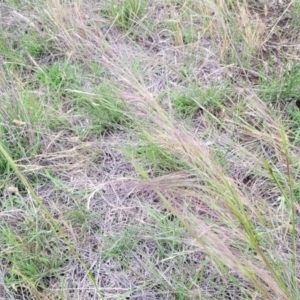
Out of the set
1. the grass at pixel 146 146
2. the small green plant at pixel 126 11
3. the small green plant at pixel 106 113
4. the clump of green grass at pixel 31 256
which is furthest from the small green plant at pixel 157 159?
the small green plant at pixel 126 11

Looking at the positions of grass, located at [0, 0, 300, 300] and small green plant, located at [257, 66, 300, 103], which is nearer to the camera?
grass, located at [0, 0, 300, 300]

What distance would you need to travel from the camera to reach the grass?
127 centimetres

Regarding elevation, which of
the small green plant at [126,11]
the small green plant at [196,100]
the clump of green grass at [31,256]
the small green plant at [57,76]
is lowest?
the clump of green grass at [31,256]

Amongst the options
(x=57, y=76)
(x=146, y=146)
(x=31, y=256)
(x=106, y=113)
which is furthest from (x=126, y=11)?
(x=31, y=256)

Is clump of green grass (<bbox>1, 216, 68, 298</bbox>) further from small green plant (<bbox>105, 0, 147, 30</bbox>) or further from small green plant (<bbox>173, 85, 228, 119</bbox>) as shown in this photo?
small green plant (<bbox>105, 0, 147, 30</bbox>)

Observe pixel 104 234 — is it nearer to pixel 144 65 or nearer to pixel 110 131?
pixel 110 131

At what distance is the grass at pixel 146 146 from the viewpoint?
1271 mm

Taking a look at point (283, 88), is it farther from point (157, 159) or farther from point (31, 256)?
point (31, 256)

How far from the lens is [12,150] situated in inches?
65.2

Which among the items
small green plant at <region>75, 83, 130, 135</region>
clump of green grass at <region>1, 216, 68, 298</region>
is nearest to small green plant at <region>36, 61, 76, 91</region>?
small green plant at <region>75, 83, 130, 135</region>

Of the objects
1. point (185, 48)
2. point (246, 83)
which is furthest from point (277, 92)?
point (185, 48)

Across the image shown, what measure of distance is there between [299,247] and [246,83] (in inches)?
27.2

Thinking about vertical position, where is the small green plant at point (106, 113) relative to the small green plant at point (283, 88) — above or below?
below

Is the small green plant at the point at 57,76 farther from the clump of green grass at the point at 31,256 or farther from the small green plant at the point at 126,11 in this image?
the clump of green grass at the point at 31,256
